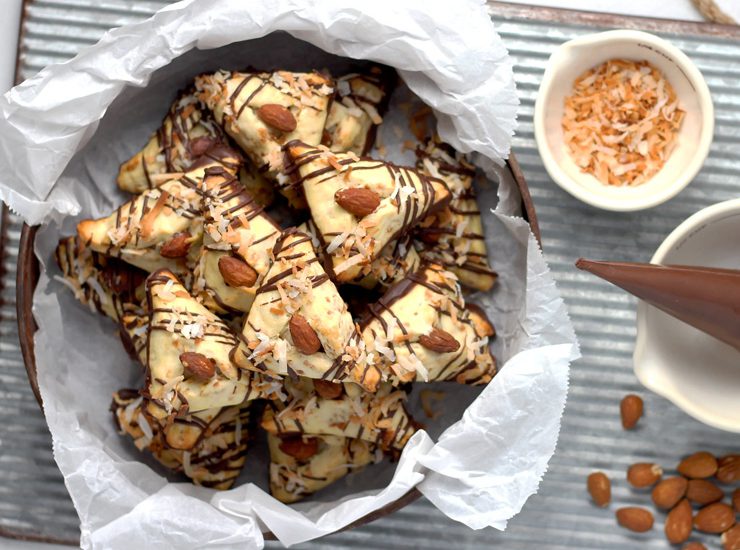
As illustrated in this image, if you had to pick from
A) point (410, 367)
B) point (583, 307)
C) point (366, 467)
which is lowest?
point (366, 467)

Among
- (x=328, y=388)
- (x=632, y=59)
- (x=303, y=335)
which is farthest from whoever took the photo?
(x=632, y=59)

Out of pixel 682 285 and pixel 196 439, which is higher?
pixel 682 285

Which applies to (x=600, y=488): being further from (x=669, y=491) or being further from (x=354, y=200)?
(x=354, y=200)

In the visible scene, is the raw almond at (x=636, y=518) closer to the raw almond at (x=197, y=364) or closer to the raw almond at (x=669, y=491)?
the raw almond at (x=669, y=491)

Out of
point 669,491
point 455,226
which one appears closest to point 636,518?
point 669,491

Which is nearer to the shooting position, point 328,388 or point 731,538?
point 328,388

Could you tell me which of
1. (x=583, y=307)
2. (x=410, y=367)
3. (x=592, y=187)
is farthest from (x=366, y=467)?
(x=592, y=187)

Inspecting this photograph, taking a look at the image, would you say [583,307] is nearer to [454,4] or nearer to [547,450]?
[547,450]
